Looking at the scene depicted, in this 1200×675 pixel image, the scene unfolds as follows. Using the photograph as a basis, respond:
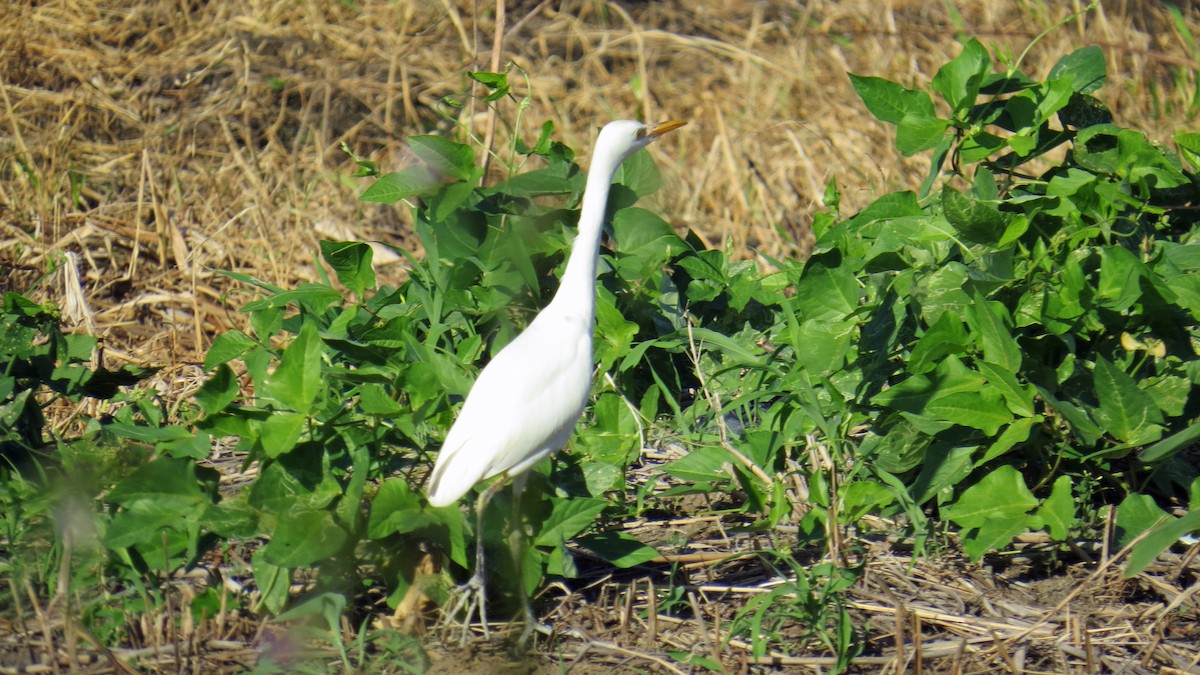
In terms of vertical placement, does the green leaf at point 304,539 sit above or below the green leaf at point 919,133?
below

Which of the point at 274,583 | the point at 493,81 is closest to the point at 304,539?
the point at 274,583

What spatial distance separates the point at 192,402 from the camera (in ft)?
11.2

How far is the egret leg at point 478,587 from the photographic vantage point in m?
2.32

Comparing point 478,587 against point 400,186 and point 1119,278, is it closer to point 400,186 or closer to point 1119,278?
point 400,186

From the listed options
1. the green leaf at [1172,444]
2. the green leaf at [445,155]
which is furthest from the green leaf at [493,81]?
the green leaf at [1172,444]

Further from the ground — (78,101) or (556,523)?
(78,101)

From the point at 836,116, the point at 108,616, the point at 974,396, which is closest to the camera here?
the point at 108,616

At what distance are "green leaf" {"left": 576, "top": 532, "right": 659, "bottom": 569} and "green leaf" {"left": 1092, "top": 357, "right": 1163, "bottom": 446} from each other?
1.03 m

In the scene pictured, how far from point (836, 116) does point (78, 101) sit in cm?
369

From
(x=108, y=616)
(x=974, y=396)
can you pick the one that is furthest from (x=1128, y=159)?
(x=108, y=616)

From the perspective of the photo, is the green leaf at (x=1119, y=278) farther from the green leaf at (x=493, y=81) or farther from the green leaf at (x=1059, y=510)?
the green leaf at (x=493, y=81)

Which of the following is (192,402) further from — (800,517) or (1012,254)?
(1012,254)

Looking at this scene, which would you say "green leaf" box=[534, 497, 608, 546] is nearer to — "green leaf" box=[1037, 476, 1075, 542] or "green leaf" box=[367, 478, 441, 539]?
"green leaf" box=[367, 478, 441, 539]

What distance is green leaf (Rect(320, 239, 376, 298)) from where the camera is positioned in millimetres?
2975
